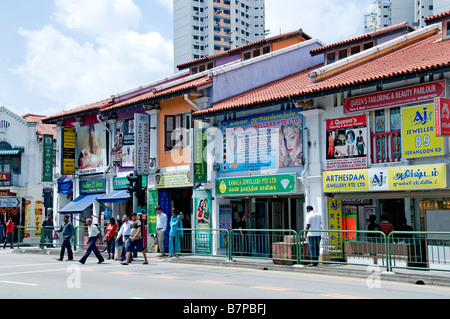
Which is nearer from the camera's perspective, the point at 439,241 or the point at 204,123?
the point at 439,241

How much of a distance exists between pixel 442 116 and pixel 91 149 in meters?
19.0

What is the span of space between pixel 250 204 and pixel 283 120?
4.03 metres

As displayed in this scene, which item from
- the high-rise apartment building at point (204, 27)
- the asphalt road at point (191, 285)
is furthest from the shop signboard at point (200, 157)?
the high-rise apartment building at point (204, 27)

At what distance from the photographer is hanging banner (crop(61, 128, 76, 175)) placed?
29.9 m

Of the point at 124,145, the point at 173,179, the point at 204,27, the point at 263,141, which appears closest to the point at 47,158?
the point at 124,145

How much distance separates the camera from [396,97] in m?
17.1

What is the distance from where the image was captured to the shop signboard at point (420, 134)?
52.8 feet

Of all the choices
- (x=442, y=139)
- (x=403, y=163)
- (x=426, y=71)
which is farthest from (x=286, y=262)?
(x=426, y=71)

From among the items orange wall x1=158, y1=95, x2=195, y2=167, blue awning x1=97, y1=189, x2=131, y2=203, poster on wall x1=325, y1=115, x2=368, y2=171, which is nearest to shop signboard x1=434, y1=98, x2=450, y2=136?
poster on wall x1=325, y1=115, x2=368, y2=171

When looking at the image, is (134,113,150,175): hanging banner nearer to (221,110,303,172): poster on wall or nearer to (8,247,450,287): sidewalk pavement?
(221,110,303,172): poster on wall

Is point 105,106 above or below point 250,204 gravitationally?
above
